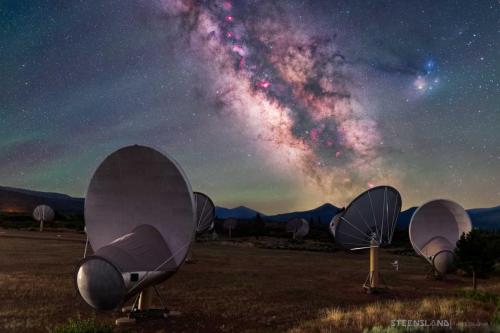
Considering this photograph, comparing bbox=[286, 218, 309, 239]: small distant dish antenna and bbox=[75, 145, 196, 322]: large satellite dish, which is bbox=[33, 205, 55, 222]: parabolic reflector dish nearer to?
bbox=[286, 218, 309, 239]: small distant dish antenna

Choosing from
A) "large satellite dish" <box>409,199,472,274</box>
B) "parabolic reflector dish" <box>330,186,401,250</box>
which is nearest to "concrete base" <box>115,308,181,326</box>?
"parabolic reflector dish" <box>330,186,401,250</box>

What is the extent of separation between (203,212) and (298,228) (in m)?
47.6

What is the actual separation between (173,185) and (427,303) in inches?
486

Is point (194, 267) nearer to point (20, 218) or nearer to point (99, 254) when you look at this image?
point (99, 254)

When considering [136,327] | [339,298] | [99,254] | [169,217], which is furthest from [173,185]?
[339,298]

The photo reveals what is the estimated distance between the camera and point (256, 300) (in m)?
21.4

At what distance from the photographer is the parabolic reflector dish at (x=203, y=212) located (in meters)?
41.7

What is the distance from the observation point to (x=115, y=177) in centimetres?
1750

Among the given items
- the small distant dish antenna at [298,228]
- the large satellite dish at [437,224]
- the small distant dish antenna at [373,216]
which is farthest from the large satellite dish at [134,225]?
the small distant dish antenna at [298,228]

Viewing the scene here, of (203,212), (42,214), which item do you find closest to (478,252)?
(203,212)

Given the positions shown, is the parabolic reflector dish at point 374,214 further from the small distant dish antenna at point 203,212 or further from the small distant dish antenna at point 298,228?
the small distant dish antenna at point 298,228

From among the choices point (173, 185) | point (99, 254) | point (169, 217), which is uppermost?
point (173, 185)

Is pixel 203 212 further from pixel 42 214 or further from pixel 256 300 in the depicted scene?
pixel 42 214

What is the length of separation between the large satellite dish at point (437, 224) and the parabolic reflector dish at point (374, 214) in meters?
8.87
